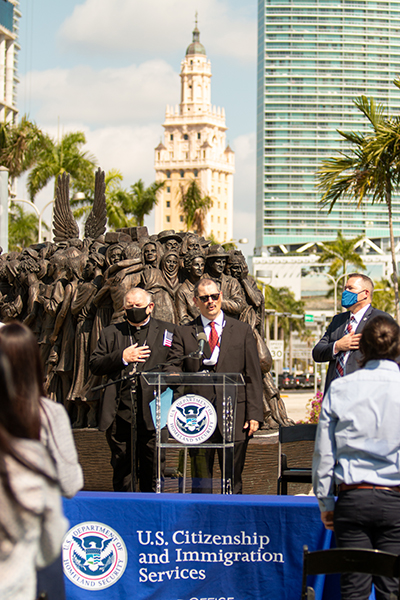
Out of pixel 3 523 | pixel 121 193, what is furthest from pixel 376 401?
pixel 121 193

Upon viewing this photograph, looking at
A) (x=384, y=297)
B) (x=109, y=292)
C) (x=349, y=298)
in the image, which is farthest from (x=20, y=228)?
(x=384, y=297)

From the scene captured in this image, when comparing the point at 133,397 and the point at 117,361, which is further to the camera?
the point at 117,361

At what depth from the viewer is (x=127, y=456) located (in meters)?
6.07

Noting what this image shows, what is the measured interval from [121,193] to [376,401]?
4051cm

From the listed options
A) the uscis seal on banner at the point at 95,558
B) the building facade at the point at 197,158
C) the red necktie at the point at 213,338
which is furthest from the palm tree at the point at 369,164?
the building facade at the point at 197,158

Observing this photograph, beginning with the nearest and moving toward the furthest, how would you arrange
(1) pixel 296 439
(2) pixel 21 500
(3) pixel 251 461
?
(2) pixel 21 500 < (1) pixel 296 439 < (3) pixel 251 461

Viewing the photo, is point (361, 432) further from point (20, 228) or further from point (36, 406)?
point (20, 228)

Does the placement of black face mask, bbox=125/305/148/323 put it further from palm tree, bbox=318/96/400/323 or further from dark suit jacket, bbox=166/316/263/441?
palm tree, bbox=318/96/400/323

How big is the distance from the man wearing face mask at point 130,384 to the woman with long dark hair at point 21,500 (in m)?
3.03

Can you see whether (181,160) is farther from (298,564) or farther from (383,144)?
(298,564)

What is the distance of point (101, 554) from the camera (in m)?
4.64

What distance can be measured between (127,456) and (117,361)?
0.77 meters

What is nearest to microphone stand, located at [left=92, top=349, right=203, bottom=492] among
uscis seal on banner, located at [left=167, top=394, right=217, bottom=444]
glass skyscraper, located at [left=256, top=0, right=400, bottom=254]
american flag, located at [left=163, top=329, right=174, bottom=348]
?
american flag, located at [left=163, top=329, right=174, bottom=348]

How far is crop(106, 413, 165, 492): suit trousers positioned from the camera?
594 cm
